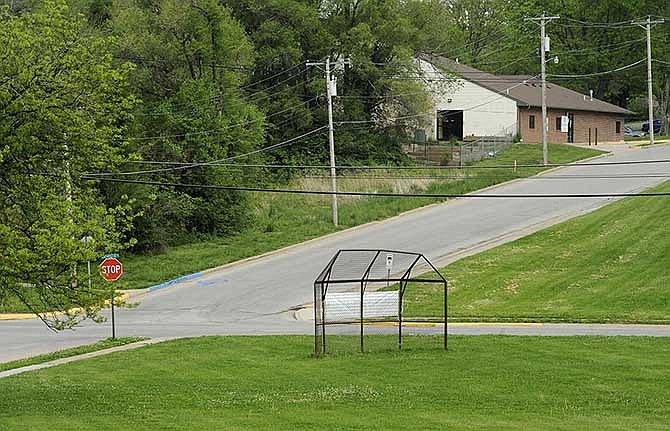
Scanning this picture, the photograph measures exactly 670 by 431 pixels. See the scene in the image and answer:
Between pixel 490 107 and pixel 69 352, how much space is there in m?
54.6

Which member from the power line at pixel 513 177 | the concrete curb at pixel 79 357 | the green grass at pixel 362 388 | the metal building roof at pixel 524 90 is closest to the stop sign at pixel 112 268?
the concrete curb at pixel 79 357

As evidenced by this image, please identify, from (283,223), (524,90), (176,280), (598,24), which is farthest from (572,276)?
(598,24)

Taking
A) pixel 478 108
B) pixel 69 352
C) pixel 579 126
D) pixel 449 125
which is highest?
pixel 478 108

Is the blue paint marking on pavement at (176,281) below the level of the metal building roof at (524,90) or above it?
below

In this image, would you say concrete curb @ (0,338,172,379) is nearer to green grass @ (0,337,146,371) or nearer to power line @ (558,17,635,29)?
green grass @ (0,337,146,371)

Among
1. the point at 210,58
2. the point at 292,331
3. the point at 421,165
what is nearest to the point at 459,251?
the point at 292,331

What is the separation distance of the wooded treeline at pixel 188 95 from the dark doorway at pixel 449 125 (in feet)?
24.6

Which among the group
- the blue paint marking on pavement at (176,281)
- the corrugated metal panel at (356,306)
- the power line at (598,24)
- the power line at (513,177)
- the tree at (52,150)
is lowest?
the blue paint marking on pavement at (176,281)

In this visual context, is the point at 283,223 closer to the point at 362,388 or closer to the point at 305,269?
the point at 305,269

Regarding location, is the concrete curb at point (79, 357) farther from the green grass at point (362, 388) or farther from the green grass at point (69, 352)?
the green grass at point (362, 388)

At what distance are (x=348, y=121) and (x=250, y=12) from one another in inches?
400

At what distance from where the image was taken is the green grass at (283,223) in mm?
46156

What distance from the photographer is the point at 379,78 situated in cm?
6912

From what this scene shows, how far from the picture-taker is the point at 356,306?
24.8 m
